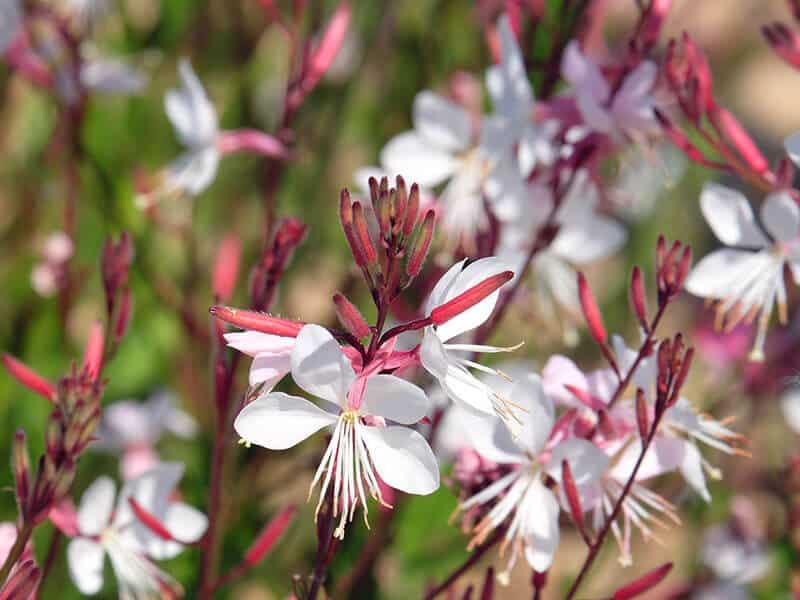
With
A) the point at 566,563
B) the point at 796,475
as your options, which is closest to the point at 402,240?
the point at 796,475

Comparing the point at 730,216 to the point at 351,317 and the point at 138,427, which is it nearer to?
the point at 351,317

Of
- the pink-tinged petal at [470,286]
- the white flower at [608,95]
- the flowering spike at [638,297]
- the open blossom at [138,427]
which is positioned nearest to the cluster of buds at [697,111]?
the white flower at [608,95]

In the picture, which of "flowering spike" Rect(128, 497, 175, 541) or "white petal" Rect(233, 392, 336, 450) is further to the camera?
"flowering spike" Rect(128, 497, 175, 541)

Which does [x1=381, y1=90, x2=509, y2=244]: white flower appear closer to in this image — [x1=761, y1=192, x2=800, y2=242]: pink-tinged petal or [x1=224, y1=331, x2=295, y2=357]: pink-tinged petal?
[x1=761, y1=192, x2=800, y2=242]: pink-tinged petal

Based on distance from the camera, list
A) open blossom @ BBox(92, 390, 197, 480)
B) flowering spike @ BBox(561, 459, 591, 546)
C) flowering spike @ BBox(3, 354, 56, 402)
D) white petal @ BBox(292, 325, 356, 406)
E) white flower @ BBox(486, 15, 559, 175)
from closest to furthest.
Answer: white petal @ BBox(292, 325, 356, 406) → flowering spike @ BBox(561, 459, 591, 546) → flowering spike @ BBox(3, 354, 56, 402) → white flower @ BBox(486, 15, 559, 175) → open blossom @ BBox(92, 390, 197, 480)

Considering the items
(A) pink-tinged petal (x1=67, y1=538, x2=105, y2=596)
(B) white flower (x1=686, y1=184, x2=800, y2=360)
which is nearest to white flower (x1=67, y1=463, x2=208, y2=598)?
(A) pink-tinged petal (x1=67, y1=538, x2=105, y2=596)

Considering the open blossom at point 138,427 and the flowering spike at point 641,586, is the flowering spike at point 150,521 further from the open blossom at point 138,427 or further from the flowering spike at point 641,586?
the open blossom at point 138,427

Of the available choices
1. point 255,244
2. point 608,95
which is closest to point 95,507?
point 608,95
